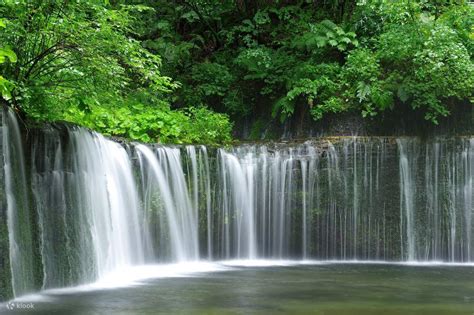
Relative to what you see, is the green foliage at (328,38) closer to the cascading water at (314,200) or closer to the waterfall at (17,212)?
the cascading water at (314,200)

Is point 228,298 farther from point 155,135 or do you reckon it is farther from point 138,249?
point 155,135

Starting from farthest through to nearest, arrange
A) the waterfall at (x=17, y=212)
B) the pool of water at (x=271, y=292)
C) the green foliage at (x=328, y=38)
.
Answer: the green foliage at (x=328, y=38) → the waterfall at (x=17, y=212) → the pool of water at (x=271, y=292)

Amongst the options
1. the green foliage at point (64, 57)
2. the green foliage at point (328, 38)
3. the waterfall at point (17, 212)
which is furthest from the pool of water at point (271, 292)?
the green foliage at point (328, 38)

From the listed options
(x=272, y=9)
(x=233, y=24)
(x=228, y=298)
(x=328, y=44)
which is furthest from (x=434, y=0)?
(x=228, y=298)

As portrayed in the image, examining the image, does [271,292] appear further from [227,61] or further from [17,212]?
[227,61]

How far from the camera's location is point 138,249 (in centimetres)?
1244

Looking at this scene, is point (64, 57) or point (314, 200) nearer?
point (64, 57)

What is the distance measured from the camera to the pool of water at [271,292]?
26.4ft

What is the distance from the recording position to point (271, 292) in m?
9.40

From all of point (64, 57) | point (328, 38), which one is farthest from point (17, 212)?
point (328, 38)

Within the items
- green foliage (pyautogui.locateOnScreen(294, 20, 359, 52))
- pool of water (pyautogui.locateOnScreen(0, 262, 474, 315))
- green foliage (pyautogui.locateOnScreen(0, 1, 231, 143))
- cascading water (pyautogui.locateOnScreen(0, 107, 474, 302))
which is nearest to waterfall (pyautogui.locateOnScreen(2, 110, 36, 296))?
pool of water (pyautogui.locateOnScreen(0, 262, 474, 315))

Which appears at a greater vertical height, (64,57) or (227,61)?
(227,61)

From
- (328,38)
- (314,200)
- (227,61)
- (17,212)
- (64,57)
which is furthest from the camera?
(227,61)

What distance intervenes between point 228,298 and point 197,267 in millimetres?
3819
